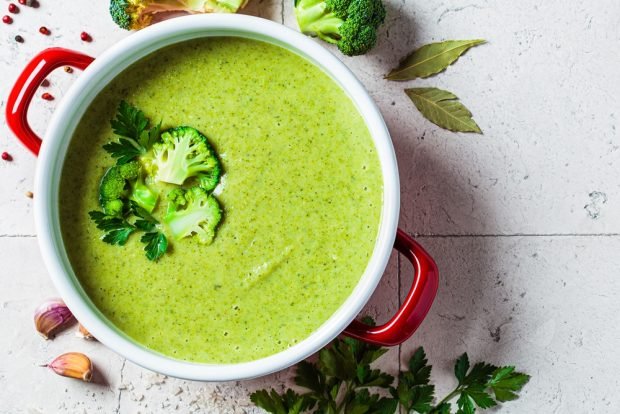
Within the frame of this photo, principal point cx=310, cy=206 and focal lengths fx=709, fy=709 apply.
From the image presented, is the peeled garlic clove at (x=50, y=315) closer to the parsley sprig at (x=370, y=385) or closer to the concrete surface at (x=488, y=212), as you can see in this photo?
the concrete surface at (x=488, y=212)

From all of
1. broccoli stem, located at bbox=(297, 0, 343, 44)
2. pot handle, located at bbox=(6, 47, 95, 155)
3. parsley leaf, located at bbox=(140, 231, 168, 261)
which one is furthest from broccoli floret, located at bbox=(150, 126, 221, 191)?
broccoli stem, located at bbox=(297, 0, 343, 44)

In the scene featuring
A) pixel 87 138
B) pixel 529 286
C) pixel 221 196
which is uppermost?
pixel 87 138

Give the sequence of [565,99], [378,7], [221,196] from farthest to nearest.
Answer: [565,99] → [378,7] → [221,196]

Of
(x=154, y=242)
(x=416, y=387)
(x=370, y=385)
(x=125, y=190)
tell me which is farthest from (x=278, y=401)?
(x=125, y=190)

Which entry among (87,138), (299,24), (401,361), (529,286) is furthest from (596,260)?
(87,138)

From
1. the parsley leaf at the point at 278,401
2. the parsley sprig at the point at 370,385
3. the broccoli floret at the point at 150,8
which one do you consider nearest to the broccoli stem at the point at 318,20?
the broccoli floret at the point at 150,8

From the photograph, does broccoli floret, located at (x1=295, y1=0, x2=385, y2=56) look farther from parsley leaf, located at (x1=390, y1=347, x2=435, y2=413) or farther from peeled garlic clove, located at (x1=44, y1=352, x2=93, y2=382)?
peeled garlic clove, located at (x1=44, y1=352, x2=93, y2=382)

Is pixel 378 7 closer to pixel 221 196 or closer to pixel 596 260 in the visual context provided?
pixel 221 196

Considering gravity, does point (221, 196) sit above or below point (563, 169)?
above
